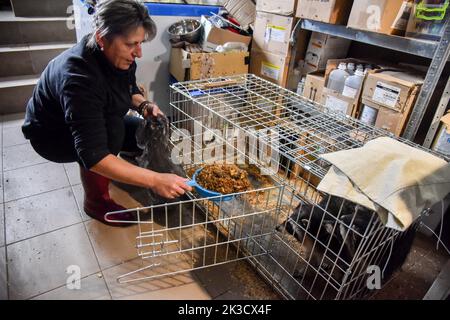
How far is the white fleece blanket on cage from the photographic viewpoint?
2.34 feet

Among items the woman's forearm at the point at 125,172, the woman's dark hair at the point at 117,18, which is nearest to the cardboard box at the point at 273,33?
the woman's dark hair at the point at 117,18

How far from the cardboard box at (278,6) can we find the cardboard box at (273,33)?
1.1 inches

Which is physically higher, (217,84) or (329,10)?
(329,10)

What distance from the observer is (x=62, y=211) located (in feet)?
5.05

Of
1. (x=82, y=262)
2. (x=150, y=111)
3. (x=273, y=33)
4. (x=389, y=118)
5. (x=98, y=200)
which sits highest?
(x=273, y=33)

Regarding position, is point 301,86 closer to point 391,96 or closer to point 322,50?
point 322,50

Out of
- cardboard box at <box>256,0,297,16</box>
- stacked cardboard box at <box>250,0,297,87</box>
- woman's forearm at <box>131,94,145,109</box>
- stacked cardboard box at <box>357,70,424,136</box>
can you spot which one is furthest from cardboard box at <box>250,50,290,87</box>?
woman's forearm at <box>131,94,145,109</box>

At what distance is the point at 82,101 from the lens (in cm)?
106

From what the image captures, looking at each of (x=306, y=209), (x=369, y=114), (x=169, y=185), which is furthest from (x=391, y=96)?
(x=169, y=185)

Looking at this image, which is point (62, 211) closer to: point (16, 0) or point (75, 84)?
point (75, 84)

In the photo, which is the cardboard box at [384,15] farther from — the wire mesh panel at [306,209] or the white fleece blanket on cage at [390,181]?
the white fleece blanket on cage at [390,181]

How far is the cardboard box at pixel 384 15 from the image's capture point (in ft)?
4.20

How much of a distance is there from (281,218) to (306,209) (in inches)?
18.3
